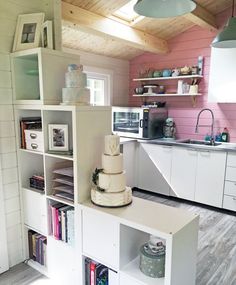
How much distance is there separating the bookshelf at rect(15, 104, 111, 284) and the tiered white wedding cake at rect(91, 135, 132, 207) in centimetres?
16

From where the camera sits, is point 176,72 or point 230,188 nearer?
point 230,188

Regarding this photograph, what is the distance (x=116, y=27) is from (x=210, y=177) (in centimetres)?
228

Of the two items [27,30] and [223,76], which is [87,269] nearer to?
[27,30]

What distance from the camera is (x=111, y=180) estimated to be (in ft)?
5.29

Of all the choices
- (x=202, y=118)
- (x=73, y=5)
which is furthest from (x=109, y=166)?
(x=202, y=118)

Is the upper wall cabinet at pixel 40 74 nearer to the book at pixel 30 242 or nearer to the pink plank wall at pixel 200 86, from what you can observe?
the book at pixel 30 242

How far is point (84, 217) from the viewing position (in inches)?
66.6

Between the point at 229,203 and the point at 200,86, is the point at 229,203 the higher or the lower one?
the lower one

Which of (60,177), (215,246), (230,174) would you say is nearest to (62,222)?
(60,177)

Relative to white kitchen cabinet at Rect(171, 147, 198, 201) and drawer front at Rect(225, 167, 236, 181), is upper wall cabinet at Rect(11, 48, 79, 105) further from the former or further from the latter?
drawer front at Rect(225, 167, 236, 181)

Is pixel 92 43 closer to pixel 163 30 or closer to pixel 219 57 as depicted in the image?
pixel 163 30

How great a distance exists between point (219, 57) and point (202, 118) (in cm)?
98

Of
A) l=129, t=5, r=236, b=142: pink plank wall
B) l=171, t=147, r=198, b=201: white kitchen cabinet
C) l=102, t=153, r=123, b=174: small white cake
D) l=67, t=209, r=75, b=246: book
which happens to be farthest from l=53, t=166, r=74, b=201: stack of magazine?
l=129, t=5, r=236, b=142: pink plank wall

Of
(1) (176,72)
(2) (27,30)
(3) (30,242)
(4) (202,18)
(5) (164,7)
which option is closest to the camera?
(5) (164,7)
